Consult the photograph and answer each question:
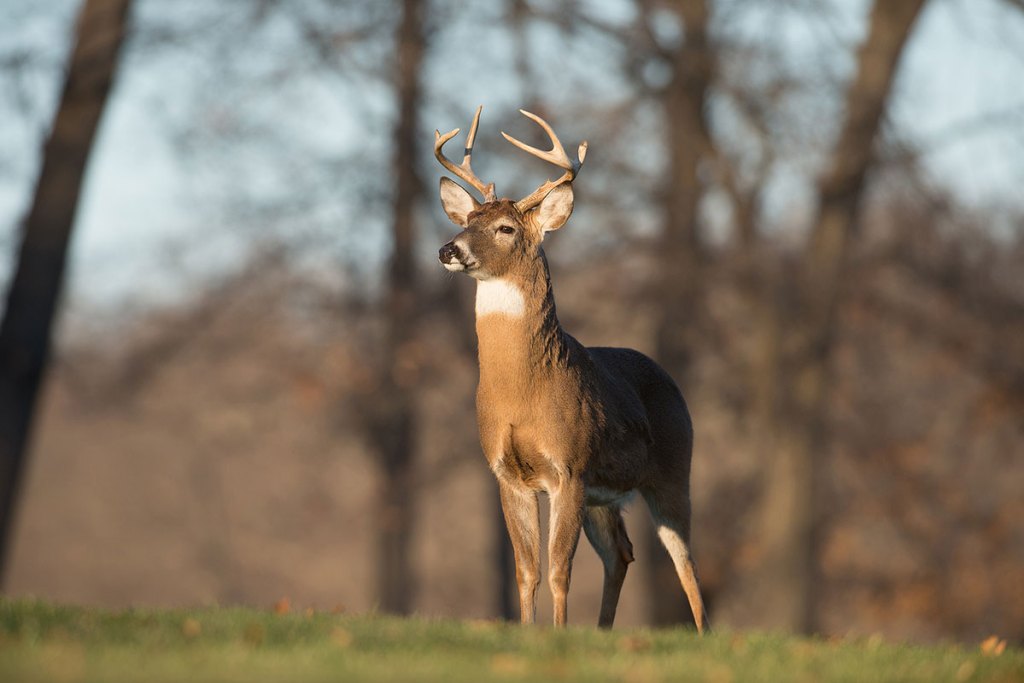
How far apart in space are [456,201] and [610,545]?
2088 millimetres

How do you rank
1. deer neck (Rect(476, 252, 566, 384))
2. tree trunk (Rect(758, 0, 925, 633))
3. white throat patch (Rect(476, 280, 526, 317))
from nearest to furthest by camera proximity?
deer neck (Rect(476, 252, 566, 384)) → white throat patch (Rect(476, 280, 526, 317)) → tree trunk (Rect(758, 0, 925, 633))

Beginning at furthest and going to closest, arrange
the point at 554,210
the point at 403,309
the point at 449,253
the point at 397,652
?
1. the point at 403,309
2. the point at 554,210
3. the point at 449,253
4. the point at 397,652

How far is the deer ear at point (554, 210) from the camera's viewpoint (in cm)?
762

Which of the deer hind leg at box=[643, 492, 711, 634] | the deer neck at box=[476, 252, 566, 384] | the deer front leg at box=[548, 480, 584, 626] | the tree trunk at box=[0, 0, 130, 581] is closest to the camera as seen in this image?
the deer front leg at box=[548, 480, 584, 626]

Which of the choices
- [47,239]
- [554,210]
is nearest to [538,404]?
[554,210]

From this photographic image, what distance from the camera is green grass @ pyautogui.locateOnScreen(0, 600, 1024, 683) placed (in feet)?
15.7

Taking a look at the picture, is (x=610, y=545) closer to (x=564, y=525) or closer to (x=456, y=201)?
(x=564, y=525)

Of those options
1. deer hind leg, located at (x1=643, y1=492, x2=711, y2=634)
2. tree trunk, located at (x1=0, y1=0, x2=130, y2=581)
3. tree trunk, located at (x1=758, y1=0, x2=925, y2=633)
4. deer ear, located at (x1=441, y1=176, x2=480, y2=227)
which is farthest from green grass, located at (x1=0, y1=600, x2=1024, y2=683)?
tree trunk, located at (x1=758, y1=0, x2=925, y2=633)

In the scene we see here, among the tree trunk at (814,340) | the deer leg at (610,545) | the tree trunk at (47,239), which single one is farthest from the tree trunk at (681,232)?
the deer leg at (610,545)

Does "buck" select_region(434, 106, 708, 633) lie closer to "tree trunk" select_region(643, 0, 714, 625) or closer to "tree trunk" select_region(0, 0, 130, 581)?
"tree trunk" select_region(0, 0, 130, 581)

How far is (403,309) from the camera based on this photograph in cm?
1772

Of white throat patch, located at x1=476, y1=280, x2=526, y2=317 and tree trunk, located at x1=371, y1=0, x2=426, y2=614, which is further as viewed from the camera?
tree trunk, located at x1=371, y1=0, x2=426, y2=614

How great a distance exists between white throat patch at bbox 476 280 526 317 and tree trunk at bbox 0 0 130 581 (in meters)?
6.24

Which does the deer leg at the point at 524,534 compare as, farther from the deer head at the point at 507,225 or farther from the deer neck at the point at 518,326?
the deer head at the point at 507,225
